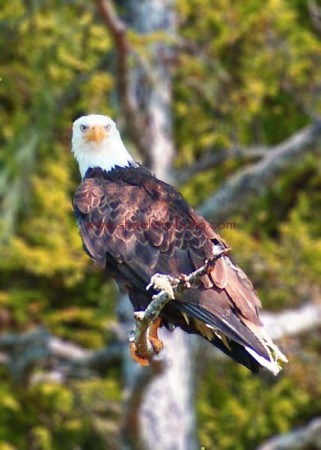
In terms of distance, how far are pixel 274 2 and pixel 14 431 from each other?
4.76 metres

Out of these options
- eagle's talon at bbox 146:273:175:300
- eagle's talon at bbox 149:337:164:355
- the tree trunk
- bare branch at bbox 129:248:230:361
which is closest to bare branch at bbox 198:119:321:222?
the tree trunk

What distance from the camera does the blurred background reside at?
14.1 metres

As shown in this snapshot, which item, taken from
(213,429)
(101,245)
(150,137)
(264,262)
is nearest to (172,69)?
(150,137)

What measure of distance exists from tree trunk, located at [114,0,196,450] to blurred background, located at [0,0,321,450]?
0.02 metres

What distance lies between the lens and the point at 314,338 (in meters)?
15.6

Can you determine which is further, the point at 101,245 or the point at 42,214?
the point at 42,214

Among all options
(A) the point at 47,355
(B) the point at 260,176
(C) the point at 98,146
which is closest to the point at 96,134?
(C) the point at 98,146

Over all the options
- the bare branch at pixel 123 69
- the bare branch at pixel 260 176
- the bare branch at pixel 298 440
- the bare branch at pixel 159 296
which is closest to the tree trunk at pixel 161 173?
the bare branch at pixel 123 69

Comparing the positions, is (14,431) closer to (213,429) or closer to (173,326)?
(213,429)

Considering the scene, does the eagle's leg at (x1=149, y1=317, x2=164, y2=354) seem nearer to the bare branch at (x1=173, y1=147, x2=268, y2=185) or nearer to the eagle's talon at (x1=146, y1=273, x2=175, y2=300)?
the eagle's talon at (x1=146, y1=273, x2=175, y2=300)

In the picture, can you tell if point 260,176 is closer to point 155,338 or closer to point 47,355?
point 47,355

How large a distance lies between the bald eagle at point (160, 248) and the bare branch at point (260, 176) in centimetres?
505

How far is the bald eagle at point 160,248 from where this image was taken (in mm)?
7562

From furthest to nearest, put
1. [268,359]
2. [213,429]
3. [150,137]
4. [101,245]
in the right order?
[213,429] < [150,137] < [101,245] < [268,359]
